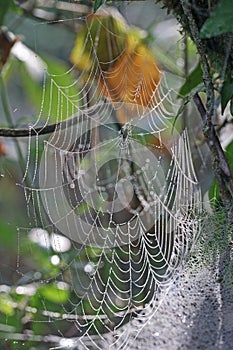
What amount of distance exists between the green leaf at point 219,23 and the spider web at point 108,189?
1.46 feet

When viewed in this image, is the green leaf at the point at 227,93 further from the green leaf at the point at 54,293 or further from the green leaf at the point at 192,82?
the green leaf at the point at 54,293

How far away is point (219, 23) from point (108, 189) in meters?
0.73

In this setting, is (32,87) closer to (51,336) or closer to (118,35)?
(118,35)

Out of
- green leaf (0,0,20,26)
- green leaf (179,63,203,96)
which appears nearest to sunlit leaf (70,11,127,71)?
green leaf (0,0,20,26)

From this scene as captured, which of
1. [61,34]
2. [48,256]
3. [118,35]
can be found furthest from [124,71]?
[48,256]

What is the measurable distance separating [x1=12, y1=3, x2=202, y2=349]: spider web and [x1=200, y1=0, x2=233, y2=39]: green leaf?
0.44 metres

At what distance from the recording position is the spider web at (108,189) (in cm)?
115

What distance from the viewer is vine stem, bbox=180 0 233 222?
775mm

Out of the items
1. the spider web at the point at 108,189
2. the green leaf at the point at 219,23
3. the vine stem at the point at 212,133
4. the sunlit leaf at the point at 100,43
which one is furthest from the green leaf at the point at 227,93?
the sunlit leaf at the point at 100,43

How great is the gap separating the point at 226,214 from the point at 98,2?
0.30 metres

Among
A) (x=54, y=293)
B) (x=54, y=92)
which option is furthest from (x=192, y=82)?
(x=54, y=293)

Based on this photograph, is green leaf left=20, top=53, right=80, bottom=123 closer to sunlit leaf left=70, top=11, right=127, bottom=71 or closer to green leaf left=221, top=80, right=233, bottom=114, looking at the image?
sunlit leaf left=70, top=11, right=127, bottom=71

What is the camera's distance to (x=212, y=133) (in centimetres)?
81

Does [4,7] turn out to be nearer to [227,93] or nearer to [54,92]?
[54,92]
